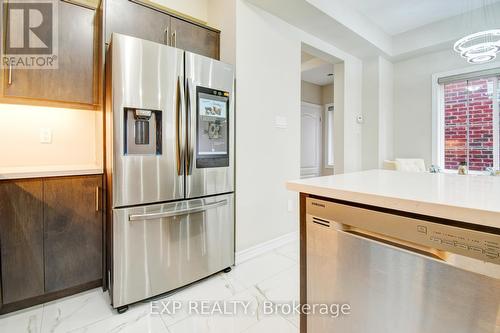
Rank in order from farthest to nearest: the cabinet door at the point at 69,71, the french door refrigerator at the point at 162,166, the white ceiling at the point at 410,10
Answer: the white ceiling at the point at 410,10, the cabinet door at the point at 69,71, the french door refrigerator at the point at 162,166

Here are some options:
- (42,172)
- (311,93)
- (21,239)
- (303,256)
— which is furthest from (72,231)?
(311,93)

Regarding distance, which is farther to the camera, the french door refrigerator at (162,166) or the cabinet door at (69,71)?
the cabinet door at (69,71)

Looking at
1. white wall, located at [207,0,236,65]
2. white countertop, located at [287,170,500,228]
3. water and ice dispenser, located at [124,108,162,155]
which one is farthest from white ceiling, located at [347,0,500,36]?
white countertop, located at [287,170,500,228]

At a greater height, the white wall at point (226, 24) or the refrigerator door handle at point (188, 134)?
the white wall at point (226, 24)

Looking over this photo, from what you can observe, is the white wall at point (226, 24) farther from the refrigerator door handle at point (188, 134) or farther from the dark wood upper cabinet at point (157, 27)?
the refrigerator door handle at point (188, 134)

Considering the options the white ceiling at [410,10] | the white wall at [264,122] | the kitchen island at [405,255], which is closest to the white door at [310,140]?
the white ceiling at [410,10]

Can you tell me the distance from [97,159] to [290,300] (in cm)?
193

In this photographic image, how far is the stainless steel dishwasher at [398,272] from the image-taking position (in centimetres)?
66

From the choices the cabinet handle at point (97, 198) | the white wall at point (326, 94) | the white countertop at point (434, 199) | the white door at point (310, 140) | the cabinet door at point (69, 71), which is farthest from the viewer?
the white wall at point (326, 94)

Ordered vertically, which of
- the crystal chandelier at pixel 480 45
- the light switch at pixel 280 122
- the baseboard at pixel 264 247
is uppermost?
the crystal chandelier at pixel 480 45

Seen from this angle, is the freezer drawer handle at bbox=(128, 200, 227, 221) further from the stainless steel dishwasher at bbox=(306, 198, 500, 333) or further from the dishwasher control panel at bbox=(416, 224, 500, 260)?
the dishwasher control panel at bbox=(416, 224, 500, 260)

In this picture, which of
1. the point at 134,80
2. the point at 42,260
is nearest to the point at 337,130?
the point at 134,80

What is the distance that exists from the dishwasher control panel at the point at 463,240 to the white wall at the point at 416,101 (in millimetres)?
4160

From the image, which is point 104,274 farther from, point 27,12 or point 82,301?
point 27,12
